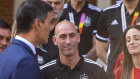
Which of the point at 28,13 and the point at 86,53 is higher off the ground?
the point at 28,13

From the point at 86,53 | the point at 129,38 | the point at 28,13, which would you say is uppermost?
the point at 28,13

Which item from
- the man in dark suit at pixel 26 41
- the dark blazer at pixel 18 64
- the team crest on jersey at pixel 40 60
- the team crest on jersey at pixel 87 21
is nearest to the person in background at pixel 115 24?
the team crest on jersey at pixel 87 21

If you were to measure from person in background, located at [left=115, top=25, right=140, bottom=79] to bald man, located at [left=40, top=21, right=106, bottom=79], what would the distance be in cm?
27

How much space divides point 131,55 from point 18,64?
1492 millimetres

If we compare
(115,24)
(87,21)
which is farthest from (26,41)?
(87,21)

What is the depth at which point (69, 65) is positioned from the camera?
399cm

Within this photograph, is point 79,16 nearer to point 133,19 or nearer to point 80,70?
point 133,19

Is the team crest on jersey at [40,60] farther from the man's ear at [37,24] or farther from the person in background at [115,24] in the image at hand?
the man's ear at [37,24]

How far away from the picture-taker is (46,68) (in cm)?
394

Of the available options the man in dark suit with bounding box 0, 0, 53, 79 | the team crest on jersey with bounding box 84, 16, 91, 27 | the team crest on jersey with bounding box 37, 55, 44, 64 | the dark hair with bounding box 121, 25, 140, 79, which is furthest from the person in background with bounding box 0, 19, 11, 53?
the dark hair with bounding box 121, 25, 140, 79

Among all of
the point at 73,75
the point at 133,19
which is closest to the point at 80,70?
the point at 73,75

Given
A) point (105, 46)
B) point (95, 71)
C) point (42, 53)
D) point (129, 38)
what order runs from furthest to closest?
point (105, 46) < point (42, 53) < point (129, 38) < point (95, 71)

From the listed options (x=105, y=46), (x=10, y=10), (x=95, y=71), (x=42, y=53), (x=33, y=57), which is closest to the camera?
(x=33, y=57)

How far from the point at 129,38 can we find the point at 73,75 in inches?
29.4
